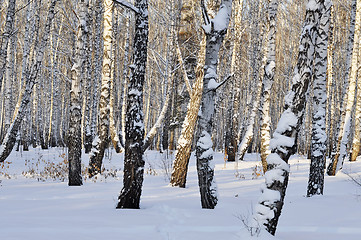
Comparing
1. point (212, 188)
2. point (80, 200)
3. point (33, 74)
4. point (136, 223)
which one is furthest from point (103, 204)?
point (33, 74)

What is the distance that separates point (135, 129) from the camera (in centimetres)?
541

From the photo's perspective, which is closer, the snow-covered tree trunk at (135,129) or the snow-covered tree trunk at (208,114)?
the snow-covered tree trunk at (135,129)

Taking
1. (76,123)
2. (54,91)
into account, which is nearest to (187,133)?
(76,123)

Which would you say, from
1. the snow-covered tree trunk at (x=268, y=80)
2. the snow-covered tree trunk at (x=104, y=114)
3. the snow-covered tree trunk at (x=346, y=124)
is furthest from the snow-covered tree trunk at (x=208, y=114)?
the snow-covered tree trunk at (x=346, y=124)

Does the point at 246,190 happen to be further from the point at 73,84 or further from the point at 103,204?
the point at 73,84

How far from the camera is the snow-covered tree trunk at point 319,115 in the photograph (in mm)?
7676

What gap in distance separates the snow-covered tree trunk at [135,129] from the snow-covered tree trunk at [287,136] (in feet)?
7.14

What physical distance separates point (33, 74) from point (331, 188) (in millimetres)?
10269

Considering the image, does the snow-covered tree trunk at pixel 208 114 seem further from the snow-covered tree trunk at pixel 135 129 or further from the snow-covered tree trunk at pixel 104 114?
the snow-covered tree trunk at pixel 104 114

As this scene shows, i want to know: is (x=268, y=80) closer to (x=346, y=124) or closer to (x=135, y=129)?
(x=346, y=124)

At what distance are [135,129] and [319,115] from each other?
5138 millimetres

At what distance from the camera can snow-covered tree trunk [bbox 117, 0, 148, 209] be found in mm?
5363

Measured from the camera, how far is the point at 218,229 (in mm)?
4156

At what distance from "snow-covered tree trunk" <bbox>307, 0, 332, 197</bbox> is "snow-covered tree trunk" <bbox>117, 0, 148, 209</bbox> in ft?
14.8
